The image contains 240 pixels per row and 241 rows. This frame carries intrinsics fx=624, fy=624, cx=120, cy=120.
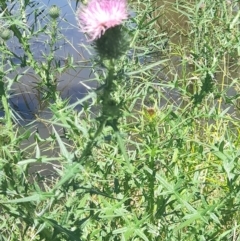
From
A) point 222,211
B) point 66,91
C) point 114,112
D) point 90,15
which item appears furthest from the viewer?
point 66,91

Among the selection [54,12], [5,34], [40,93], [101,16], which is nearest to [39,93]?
[40,93]

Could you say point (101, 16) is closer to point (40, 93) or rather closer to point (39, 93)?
point (39, 93)

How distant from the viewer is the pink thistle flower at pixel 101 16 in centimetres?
138

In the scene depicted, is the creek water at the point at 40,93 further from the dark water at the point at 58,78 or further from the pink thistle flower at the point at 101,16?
the pink thistle flower at the point at 101,16

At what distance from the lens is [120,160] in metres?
1.91

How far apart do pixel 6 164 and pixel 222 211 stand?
66 centimetres

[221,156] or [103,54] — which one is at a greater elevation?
[103,54]

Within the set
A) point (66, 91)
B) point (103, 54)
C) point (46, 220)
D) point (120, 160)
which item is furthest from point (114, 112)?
point (66, 91)

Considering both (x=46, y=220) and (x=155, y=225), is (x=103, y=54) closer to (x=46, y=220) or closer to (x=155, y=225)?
(x=46, y=220)

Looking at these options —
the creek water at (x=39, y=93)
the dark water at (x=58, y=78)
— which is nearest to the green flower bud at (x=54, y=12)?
the dark water at (x=58, y=78)

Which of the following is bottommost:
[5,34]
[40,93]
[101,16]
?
[40,93]

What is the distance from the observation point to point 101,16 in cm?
139

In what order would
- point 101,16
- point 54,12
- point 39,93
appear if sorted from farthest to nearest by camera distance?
point 39,93 → point 54,12 → point 101,16

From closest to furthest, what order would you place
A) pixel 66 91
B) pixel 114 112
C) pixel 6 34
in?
pixel 114 112, pixel 6 34, pixel 66 91
